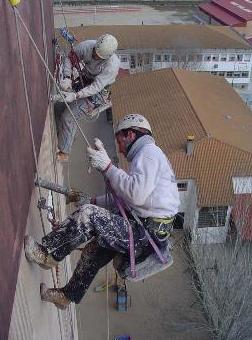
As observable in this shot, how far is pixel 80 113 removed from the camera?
23.4 ft

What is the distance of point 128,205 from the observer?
4125mm

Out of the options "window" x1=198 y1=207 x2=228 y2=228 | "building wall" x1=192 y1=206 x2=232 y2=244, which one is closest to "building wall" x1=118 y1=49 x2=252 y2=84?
"window" x1=198 y1=207 x2=228 y2=228

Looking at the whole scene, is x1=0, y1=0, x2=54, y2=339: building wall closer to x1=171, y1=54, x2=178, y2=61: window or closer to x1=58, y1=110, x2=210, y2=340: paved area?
x1=58, y1=110, x2=210, y2=340: paved area

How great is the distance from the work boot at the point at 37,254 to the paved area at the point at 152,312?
7506mm

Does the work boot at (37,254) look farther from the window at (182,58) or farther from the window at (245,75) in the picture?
the window at (245,75)

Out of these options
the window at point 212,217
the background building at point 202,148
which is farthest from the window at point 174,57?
the window at point 212,217

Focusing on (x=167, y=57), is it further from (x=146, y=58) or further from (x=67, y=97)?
(x=67, y=97)

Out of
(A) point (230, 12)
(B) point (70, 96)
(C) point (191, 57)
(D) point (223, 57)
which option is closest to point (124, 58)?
(C) point (191, 57)

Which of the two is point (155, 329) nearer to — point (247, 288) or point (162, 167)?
point (247, 288)

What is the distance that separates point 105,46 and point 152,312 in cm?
856

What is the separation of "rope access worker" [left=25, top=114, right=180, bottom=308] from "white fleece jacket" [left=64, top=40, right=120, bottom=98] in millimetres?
2695

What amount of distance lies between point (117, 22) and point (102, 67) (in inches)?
1249

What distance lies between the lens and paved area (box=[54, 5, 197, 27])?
3719 cm

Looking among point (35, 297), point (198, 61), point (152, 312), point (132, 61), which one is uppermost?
point (35, 297)
